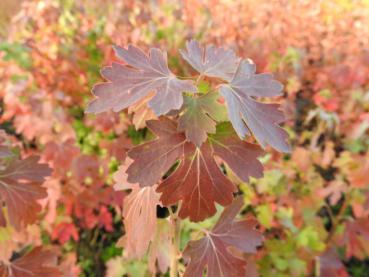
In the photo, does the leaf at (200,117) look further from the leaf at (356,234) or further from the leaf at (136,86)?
the leaf at (356,234)

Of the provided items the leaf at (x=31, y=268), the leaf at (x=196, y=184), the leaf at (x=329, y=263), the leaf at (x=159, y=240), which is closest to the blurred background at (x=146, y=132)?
the leaf at (x=329, y=263)

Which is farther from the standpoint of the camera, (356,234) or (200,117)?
(356,234)

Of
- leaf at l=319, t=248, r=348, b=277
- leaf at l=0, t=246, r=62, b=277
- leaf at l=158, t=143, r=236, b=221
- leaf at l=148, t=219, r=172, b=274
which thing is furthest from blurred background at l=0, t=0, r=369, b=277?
leaf at l=158, t=143, r=236, b=221

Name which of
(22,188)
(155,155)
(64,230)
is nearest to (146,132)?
(64,230)

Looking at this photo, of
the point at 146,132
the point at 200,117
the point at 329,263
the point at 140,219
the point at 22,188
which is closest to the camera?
the point at 200,117

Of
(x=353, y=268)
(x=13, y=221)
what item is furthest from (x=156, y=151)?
(x=353, y=268)

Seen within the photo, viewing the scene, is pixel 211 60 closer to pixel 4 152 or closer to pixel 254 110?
pixel 254 110

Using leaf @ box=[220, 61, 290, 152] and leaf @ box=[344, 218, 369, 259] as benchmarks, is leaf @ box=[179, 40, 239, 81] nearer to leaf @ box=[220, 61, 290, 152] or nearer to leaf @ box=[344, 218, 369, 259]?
leaf @ box=[220, 61, 290, 152]

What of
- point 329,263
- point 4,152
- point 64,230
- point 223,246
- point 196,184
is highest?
point 4,152
